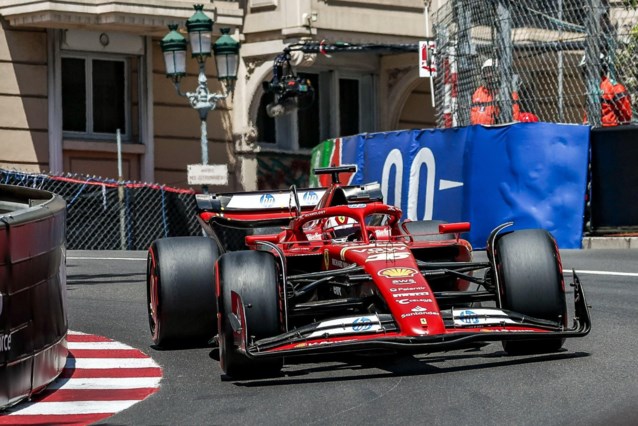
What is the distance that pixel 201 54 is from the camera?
23.1 m

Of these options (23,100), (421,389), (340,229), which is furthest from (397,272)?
(23,100)

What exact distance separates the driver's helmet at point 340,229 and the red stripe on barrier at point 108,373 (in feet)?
5.85

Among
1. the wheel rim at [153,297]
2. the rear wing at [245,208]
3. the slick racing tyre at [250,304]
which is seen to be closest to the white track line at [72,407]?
the slick racing tyre at [250,304]

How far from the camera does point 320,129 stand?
28312 millimetres

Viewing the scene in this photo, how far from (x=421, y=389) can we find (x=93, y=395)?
5.86ft

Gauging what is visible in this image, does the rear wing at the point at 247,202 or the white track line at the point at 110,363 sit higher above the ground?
the rear wing at the point at 247,202

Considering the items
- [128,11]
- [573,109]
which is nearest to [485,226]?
[573,109]

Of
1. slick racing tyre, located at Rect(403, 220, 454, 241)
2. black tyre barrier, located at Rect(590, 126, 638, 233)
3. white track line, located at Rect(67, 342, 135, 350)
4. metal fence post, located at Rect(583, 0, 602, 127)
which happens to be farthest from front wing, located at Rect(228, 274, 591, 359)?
metal fence post, located at Rect(583, 0, 602, 127)

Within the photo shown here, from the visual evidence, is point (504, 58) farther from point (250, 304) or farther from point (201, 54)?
point (250, 304)

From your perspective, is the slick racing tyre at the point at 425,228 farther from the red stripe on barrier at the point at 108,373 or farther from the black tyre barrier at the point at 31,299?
the black tyre barrier at the point at 31,299

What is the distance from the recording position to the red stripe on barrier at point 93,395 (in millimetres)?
7704

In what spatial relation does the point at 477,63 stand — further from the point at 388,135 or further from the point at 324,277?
the point at 324,277

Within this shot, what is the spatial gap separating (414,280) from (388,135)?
11.8m

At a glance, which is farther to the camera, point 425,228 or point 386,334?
point 425,228
